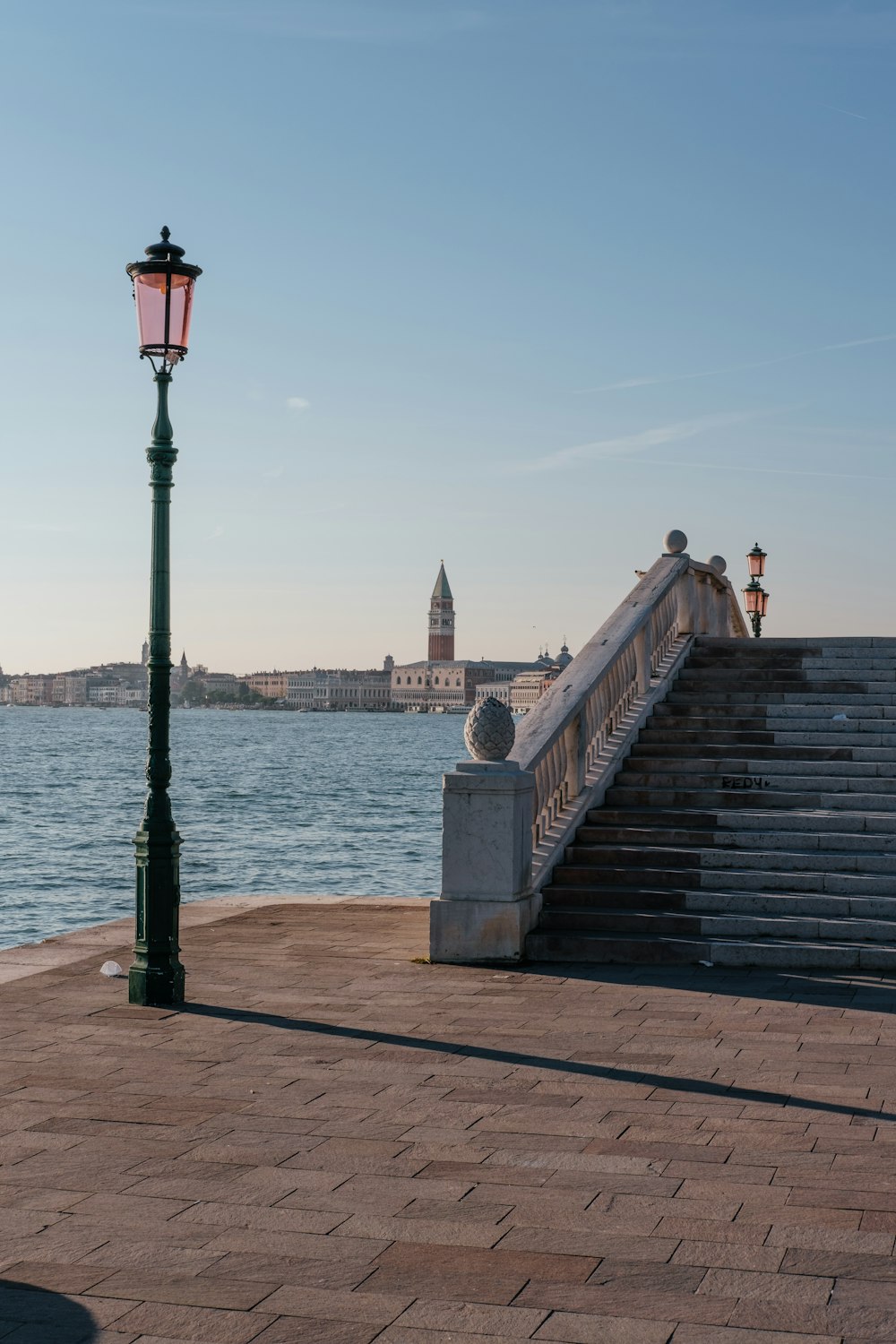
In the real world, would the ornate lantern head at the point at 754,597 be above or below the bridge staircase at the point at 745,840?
above

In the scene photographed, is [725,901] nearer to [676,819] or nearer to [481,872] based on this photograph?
[676,819]

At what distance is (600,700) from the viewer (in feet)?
41.9

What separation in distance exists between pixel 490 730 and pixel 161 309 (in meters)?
3.36

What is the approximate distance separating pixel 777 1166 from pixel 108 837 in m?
33.5

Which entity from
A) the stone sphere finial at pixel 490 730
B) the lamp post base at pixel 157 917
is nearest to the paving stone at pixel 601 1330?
the lamp post base at pixel 157 917

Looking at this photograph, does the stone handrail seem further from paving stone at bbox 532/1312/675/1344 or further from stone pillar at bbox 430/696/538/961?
paving stone at bbox 532/1312/675/1344

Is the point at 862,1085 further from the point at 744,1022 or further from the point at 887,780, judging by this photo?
the point at 887,780

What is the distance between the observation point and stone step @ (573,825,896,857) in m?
11.4

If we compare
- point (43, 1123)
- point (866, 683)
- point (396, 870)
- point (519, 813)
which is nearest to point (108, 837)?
point (396, 870)

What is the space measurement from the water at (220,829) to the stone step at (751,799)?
11.0 metres

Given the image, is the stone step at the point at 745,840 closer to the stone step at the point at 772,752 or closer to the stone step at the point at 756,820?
the stone step at the point at 756,820

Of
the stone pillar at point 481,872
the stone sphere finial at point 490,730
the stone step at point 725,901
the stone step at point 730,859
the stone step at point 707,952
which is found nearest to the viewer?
the stone step at point 707,952

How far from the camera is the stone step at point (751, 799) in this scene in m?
12.1

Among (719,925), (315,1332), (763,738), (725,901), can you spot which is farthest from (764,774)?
(315,1332)
